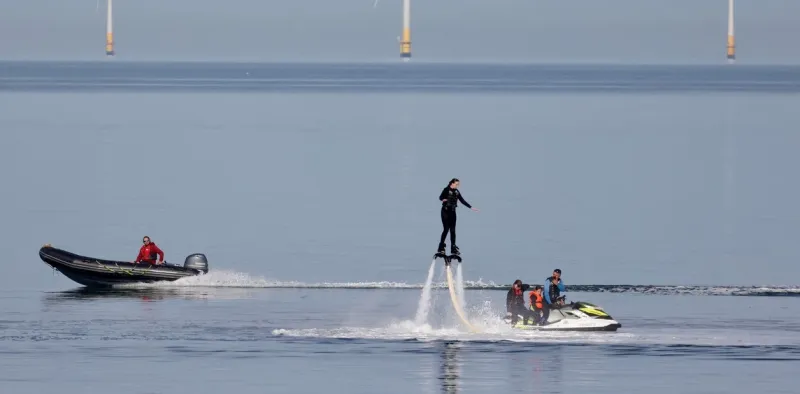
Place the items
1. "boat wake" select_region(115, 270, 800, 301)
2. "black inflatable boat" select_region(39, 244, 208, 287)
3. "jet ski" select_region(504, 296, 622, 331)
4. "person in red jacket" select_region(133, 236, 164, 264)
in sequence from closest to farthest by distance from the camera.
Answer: "jet ski" select_region(504, 296, 622, 331) < "black inflatable boat" select_region(39, 244, 208, 287) < "boat wake" select_region(115, 270, 800, 301) < "person in red jacket" select_region(133, 236, 164, 264)

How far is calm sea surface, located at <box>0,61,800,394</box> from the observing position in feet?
179

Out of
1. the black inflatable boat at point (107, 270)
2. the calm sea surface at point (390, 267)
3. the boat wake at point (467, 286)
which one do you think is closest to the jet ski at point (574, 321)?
the calm sea surface at point (390, 267)

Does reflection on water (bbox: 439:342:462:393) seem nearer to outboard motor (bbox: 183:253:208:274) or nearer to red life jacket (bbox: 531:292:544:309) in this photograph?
red life jacket (bbox: 531:292:544:309)

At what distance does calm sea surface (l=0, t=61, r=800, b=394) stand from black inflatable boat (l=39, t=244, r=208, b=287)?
0.48m

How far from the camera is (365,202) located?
117875mm

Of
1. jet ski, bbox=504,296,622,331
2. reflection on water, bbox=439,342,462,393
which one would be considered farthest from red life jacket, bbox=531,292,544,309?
reflection on water, bbox=439,342,462,393

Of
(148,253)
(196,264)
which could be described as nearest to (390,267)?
(196,264)

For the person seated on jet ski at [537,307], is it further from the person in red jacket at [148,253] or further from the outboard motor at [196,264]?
the person in red jacket at [148,253]

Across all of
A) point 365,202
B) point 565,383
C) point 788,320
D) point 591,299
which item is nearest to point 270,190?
point 365,202

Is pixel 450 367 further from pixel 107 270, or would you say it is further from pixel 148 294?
pixel 107 270

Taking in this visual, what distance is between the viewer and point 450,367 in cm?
5497

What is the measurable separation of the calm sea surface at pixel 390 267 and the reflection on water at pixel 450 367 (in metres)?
0.10

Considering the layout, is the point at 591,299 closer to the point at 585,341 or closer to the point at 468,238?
the point at 585,341

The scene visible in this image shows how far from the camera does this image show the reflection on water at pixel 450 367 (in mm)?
52031
